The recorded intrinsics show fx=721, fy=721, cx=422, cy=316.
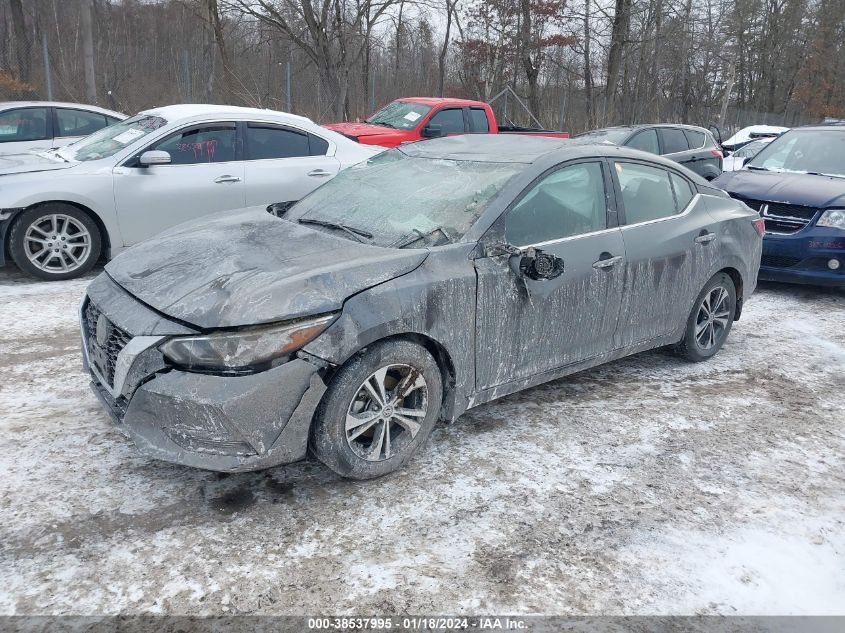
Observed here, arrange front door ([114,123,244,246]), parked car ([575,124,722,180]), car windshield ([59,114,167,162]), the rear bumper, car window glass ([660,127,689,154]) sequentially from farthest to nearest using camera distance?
car window glass ([660,127,689,154]) < parked car ([575,124,722,180]) < the rear bumper < car windshield ([59,114,167,162]) < front door ([114,123,244,246])

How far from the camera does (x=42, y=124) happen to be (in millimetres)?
9648

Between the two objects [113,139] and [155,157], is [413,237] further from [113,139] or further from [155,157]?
[113,139]

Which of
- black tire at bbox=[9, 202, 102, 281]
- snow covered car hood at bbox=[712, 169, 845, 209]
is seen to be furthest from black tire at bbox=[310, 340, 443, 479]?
snow covered car hood at bbox=[712, 169, 845, 209]

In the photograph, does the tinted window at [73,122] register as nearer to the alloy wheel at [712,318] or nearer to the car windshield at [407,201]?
the car windshield at [407,201]

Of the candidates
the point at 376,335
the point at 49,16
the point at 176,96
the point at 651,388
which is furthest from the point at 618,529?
the point at 49,16

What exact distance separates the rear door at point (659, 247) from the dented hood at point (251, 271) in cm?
161

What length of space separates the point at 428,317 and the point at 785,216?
544cm

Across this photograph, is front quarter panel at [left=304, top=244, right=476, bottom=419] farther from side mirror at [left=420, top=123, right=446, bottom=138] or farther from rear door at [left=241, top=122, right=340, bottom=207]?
side mirror at [left=420, top=123, right=446, bottom=138]

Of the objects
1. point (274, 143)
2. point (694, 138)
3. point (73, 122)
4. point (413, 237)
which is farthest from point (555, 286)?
point (694, 138)

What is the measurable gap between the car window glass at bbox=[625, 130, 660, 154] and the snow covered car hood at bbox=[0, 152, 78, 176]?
8399mm

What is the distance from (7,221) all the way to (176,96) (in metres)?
20.8

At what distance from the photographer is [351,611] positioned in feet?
8.48

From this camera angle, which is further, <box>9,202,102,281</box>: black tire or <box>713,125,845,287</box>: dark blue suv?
<box>713,125,845,287</box>: dark blue suv

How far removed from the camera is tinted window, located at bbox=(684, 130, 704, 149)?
12.6 metres
